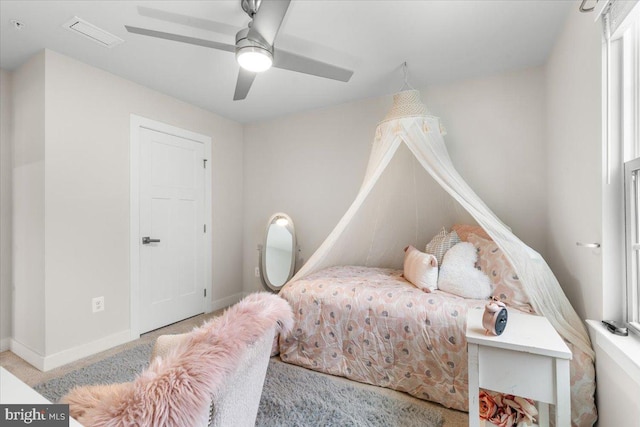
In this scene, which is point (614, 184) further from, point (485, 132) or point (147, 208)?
point (147, 208)

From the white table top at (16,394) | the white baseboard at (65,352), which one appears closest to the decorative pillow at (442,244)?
the white table top at (16,394)

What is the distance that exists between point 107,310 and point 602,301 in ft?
11.2

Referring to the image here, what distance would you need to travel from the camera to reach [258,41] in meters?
1.59

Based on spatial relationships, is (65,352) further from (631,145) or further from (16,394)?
(631,145)

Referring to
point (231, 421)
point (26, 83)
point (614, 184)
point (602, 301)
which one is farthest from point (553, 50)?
point (26, 83)

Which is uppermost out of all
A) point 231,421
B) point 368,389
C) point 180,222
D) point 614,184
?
point 614,184

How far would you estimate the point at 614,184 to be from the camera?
1.38 m

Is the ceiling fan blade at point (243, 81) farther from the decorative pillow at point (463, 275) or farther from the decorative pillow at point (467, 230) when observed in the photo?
the decorative pillow at point (467, 230)

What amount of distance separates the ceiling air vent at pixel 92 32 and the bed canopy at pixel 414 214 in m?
2.05

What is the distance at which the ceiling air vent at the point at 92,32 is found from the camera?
1963 millimetres

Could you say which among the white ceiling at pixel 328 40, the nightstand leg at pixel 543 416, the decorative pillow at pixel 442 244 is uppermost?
the white ceiling at pixel 328 40

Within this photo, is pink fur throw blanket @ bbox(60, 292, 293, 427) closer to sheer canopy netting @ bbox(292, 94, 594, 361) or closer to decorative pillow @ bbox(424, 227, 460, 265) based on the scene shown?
sheer canopy netting @ bbox(292, 94, 594, 361)

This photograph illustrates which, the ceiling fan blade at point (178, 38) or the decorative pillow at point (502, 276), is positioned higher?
the ceiling fan blade at point (178, 38)

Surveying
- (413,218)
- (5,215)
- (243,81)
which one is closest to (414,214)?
(413,218)
